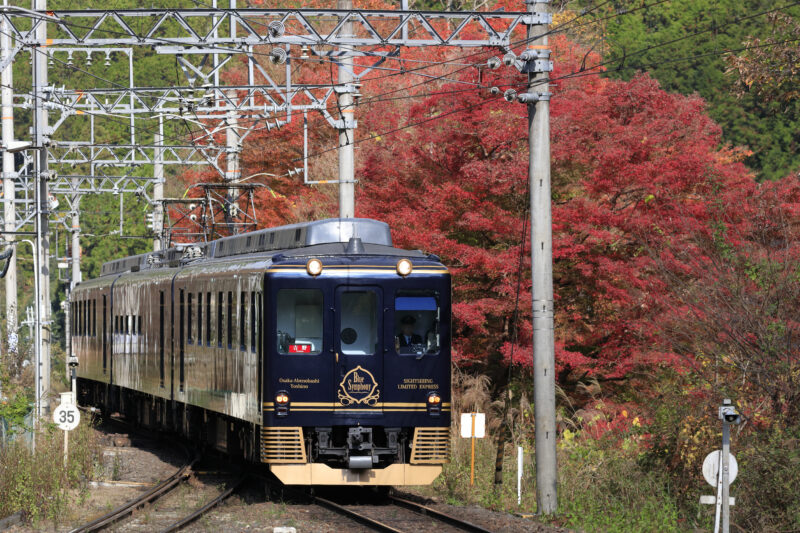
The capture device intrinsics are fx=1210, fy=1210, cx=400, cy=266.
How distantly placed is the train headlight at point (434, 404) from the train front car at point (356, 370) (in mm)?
12

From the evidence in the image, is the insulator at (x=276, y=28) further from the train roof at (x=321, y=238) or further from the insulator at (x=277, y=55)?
the train roof at (x=321, y=238)

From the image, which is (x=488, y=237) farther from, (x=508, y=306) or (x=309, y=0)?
(x=309, y=0)

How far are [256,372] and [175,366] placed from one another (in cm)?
577

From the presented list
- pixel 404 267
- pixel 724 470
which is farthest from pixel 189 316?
pixel 724 470

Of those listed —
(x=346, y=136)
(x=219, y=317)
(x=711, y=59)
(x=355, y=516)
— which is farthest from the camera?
(x=711, y=59)

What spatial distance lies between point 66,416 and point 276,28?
5.85 m

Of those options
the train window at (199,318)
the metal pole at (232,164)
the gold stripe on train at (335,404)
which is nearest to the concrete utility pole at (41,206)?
the train window at (199,318)

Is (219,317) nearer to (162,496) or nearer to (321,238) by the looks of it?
(321,238)

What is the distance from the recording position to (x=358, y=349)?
559 inches

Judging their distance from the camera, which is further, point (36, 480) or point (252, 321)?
point (252, 321)

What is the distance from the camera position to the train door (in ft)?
45.9

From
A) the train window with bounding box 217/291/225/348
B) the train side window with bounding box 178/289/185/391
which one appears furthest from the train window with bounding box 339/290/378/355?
the train side window with bounding box 178/289/185/391

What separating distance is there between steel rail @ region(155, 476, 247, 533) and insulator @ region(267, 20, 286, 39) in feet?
19.9

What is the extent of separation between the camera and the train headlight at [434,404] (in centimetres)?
1419
